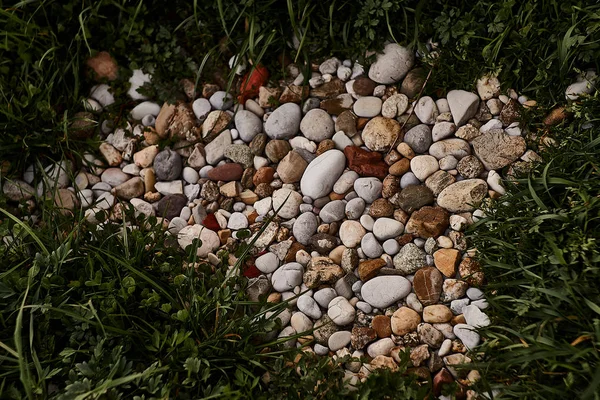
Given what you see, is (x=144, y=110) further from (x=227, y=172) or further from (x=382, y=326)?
(x=382, y=326)

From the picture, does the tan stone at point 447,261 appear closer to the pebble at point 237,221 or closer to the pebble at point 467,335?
the pebble at point 467,335

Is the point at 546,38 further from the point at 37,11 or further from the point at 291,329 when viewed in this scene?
the point at 37,11

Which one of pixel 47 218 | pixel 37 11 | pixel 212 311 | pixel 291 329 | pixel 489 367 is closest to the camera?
pixel 489 367

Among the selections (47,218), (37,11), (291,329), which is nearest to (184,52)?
(37,11)

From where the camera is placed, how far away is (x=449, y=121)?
2.59 m

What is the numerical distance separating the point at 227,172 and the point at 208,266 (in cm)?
55

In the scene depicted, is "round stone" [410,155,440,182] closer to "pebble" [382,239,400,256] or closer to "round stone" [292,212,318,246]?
"pebble" [382,239,400,256]

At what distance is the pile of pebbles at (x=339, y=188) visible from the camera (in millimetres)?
2268

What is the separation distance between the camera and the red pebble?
2.87m

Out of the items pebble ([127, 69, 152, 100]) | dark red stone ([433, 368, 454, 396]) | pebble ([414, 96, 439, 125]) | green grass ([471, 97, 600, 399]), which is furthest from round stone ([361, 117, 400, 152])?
pebble ([127, 69, 152, 100])

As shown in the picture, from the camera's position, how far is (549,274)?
2018 mm

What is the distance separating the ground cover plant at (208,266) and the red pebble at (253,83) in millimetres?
60

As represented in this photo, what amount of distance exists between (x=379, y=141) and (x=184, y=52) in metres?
1.12

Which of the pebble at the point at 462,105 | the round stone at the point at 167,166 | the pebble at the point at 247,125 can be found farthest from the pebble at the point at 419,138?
the round stone at the point at 167,166
